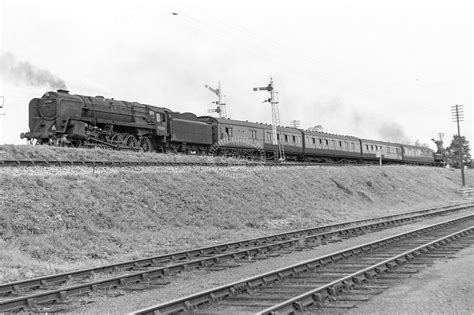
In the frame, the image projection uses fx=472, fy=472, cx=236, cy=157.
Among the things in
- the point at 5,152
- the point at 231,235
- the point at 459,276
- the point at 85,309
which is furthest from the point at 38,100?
the point at 459,276

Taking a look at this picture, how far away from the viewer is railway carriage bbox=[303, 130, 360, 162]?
39312 mm

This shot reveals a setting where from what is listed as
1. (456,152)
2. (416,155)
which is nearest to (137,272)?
(416,155)

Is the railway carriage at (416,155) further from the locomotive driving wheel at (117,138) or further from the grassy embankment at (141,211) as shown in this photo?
the locomotive driving wheel at (117,138)

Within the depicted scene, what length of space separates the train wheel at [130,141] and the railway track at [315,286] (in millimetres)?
14231

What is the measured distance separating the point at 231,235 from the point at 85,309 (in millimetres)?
9584

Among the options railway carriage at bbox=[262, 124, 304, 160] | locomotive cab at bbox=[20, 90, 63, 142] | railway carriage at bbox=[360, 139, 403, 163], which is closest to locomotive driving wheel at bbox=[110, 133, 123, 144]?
locomotive cab at bbox=[20, 90, 63, 142]

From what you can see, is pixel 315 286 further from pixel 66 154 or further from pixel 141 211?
pixel 66 154

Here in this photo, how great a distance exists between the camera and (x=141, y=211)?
16.5 metres

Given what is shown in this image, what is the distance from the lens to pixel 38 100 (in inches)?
851

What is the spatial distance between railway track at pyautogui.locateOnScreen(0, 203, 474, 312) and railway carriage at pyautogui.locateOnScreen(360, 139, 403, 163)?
1326 inches

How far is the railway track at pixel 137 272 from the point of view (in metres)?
7.87

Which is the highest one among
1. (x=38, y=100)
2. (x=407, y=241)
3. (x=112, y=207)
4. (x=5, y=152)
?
(x=38, y=100)

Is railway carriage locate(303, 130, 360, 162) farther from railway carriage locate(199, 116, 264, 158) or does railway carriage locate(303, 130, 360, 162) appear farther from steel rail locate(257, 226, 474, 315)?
steel rail locate(257, 226, 474, 315)

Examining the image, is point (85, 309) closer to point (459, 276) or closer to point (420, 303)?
point (420, 303)
